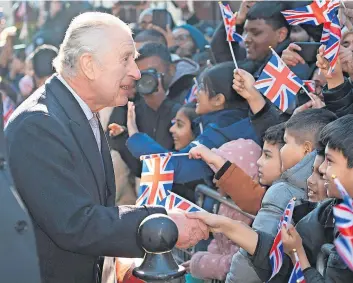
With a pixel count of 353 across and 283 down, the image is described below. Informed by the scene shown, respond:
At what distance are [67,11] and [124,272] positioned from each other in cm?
1114

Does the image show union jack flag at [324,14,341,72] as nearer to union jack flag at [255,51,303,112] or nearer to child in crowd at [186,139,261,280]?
union jack flag at [255,51,303,112]

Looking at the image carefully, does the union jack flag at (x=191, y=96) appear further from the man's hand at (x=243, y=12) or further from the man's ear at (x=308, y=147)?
the man's ear at (x=308, y=147)

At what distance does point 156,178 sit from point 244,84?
0.90 meters

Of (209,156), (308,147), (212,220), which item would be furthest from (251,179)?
(212,220)

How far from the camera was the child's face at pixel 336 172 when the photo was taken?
12.5 feet

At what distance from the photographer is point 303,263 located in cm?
390

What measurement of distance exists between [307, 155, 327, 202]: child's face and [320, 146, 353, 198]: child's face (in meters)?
0.38

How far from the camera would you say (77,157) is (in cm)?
390

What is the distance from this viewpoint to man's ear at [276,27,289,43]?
7.03 meters

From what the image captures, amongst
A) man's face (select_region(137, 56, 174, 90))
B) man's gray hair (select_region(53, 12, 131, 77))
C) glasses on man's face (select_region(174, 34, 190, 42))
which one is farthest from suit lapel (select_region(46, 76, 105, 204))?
glasses on man's face (select_region(174, 34, 190, 42))

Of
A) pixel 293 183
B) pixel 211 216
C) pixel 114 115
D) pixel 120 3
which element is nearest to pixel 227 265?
pixel 293 183

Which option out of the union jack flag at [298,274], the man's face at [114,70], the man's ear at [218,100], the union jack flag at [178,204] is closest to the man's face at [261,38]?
the man's ear at [218,100]

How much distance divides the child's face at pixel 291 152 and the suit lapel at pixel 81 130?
4.25 ft

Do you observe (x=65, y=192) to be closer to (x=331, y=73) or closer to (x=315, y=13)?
(x=331, y=73)
